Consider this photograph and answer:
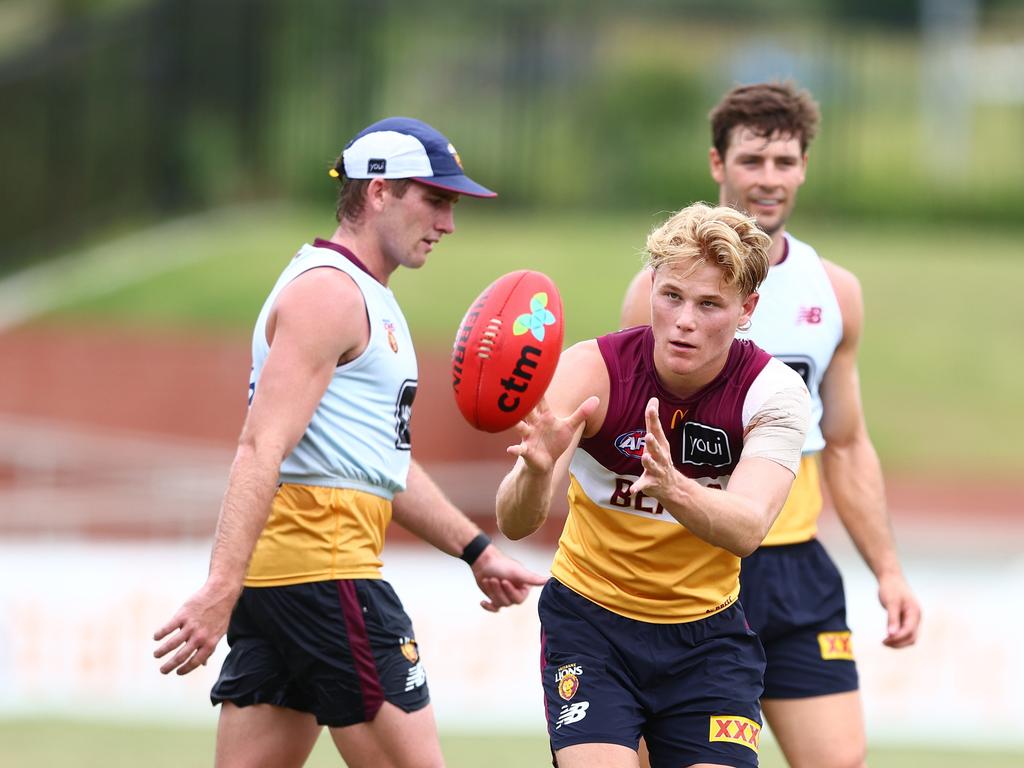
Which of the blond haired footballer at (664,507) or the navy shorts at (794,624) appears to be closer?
the blond haired footballer at (664,507)

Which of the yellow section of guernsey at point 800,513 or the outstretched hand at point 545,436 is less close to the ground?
the outstretched hand at point 545,436

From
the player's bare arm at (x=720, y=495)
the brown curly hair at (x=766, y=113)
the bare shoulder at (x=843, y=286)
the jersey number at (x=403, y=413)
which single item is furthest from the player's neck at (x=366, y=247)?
the bare shoulder at (x=843, y=286)

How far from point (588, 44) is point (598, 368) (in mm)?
23094

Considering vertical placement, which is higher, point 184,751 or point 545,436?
point 545,436

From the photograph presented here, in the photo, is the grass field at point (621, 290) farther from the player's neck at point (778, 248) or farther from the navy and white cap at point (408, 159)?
the navy and white cap at point (408, 159)

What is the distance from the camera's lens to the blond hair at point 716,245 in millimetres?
4016

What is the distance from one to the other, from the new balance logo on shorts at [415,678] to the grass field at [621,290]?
13812 millimetres

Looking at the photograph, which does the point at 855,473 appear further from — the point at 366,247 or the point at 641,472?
the point at 366,247

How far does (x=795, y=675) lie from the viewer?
5105mm

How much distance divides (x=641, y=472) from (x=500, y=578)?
36.5 inches

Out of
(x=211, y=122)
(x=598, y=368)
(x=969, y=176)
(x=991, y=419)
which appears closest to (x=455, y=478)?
(x=991, y=419)

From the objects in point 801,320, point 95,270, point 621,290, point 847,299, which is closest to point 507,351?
point 801,320

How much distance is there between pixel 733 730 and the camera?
419cm

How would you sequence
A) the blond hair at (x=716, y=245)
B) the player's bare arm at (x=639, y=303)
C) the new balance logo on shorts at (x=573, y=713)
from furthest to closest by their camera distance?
1. the player's bare arm at (x=639, y=303)
2. the new balance logo on shorts at (x=573, y=713)
3. the blond hair at (x=716, y=245)
